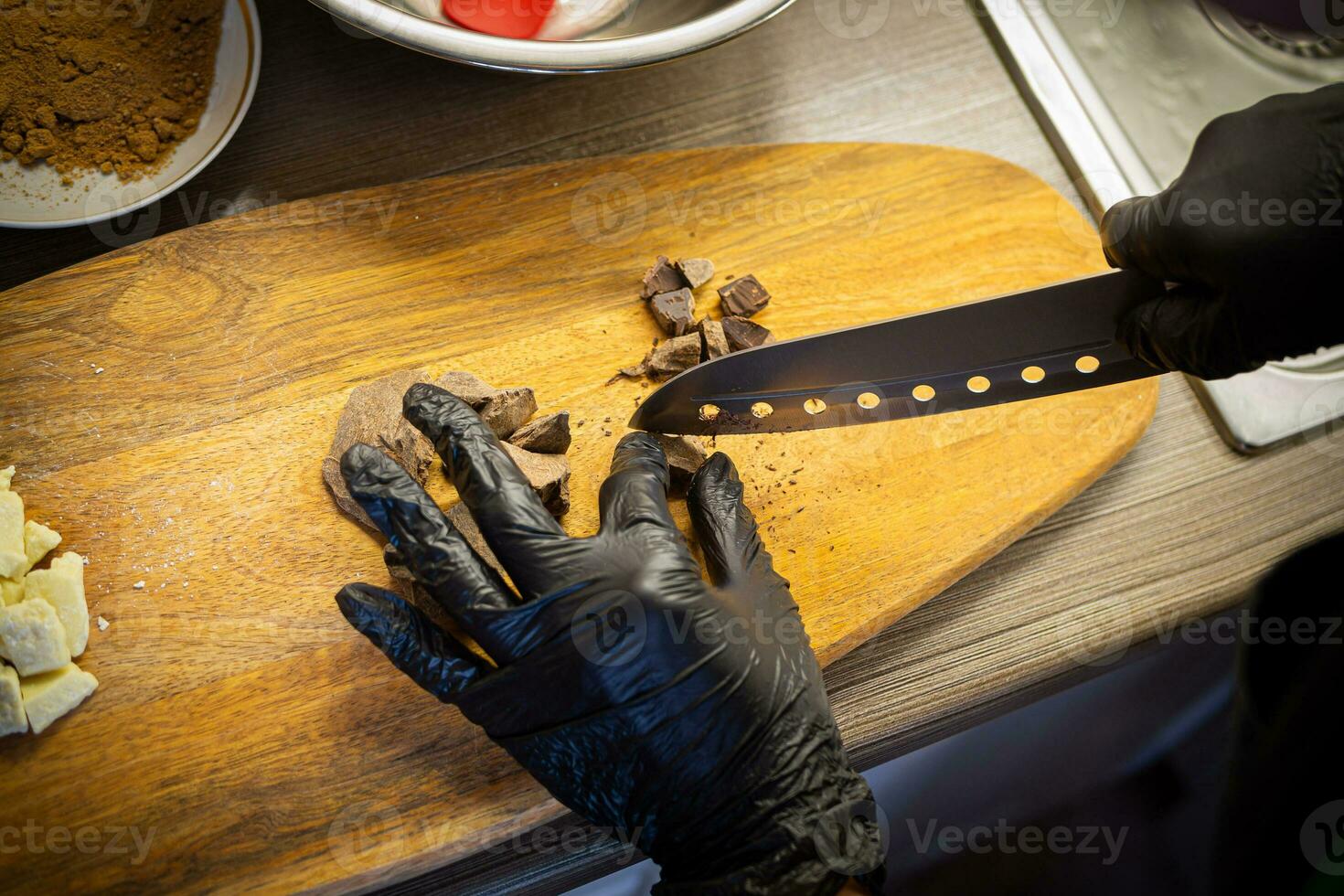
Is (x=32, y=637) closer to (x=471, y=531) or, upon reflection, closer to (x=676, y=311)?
(x=471, y=531)

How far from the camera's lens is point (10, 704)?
1.47 m

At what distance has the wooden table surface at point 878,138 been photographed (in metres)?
1.83

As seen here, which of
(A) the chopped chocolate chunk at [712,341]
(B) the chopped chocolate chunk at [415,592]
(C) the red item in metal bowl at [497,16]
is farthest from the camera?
(C) the red item in metal bowl at [497,16]

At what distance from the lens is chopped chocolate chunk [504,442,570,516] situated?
1629 mm

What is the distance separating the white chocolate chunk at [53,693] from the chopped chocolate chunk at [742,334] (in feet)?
4.40

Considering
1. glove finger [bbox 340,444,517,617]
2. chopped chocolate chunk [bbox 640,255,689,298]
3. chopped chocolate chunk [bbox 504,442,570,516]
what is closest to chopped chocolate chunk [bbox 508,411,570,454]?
chopped chocolate chunk [bbox 504,442,570,516]

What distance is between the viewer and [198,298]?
183 centimetres

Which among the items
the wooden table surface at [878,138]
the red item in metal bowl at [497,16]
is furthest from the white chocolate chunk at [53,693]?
the red item in metal bowl at [497,16]

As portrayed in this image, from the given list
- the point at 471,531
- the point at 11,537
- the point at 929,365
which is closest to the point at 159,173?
the point at 11,537

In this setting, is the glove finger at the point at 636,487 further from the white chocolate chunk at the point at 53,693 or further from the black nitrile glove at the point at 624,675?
the white chocolate chunk at the point at 53,693

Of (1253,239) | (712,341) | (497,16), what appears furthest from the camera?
(497,16)

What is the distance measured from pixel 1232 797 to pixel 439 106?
93.9 inches

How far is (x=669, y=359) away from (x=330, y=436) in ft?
2.28

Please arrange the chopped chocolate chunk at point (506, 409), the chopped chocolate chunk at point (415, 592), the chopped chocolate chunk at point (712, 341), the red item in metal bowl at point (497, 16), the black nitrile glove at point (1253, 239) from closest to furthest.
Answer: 1. the black nitrile glove at point (1253, 239)
2. the chopped chocolate chunk at point (415, 592)
3. the chopped chocolate chunk at point (506, 409)
4. the chopped chocolate chunk at point (712, 341)
5. the red item in metal bowl at point (497, 16)
